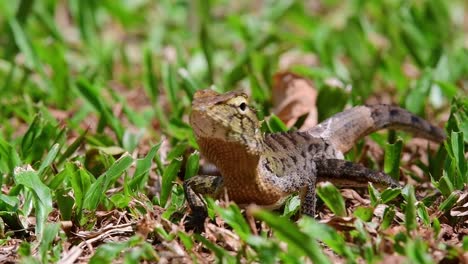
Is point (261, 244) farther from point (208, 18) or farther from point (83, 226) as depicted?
point (208, 18)

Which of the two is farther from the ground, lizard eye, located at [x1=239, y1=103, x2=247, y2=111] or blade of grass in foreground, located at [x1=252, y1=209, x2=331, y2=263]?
lizard eye, located at [x1=239, y1=103, x2=247, y2=111]

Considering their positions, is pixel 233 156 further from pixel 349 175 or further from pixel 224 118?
pixel 349 175

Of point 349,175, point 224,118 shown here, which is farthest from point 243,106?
point 349,175

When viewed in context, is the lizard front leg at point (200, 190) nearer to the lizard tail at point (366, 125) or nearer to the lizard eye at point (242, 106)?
the lizard eye at point (242, 106)

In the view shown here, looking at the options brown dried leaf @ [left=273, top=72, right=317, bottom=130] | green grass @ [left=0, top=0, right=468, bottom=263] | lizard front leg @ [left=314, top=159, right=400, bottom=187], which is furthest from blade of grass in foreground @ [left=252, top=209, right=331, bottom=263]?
brown dried leaf @ [left=273, top=72, right=317, bottom=130]

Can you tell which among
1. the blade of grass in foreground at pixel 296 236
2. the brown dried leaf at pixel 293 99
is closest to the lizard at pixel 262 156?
the brown dried leaf at pixel 293 99

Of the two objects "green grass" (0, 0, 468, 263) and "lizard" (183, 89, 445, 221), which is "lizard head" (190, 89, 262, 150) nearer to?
"lizard" (183, 89, 445, 221)
